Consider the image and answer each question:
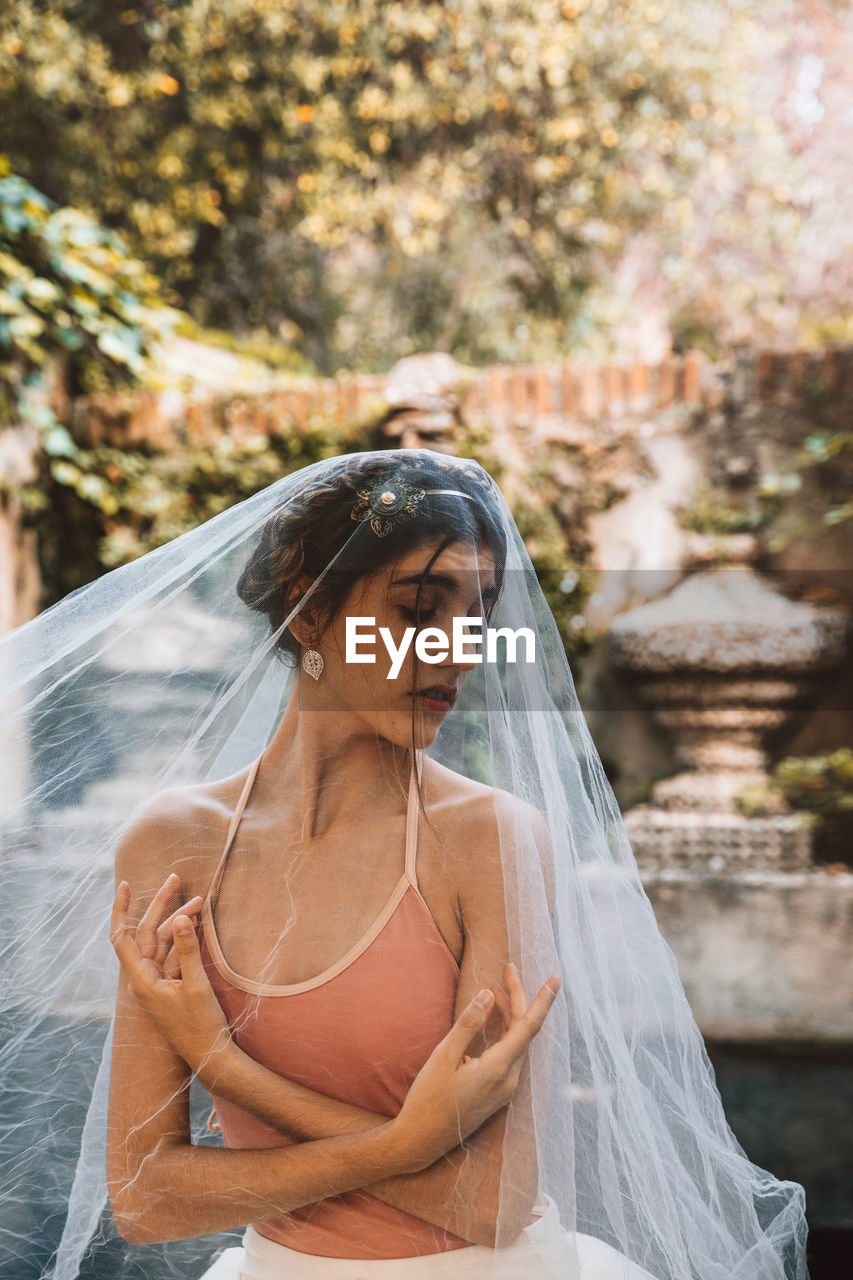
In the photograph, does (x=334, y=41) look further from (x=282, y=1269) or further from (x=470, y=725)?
A: (x=282, y=1269)

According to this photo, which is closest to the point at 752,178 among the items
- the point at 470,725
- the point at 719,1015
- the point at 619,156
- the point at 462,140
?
the point at 619,156

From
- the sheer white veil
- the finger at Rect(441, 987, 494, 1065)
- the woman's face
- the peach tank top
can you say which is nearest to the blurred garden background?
the sheer white veil

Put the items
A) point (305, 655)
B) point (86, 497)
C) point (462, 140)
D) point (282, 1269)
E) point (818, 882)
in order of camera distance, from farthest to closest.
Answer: point (462, 140), point (86, 497), point (818, 882), point (305, 655), point (282, 1269)

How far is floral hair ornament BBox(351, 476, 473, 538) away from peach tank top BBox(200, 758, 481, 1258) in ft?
1.34

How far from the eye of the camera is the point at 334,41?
6.08 metres

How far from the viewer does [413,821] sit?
1.11 meters

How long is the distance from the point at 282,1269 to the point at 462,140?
261 inches

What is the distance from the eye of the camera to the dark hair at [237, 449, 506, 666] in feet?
3.63

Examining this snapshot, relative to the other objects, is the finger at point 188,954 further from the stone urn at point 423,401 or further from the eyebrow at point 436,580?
the stone urn at point 423,401

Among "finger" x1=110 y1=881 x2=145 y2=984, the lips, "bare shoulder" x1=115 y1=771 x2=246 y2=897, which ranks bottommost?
"finger" x1=110 y1=881 x2=145 y2=984

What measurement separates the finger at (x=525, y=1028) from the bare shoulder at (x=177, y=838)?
0.35m

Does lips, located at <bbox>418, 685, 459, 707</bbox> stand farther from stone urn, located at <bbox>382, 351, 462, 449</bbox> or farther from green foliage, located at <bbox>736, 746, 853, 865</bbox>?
stone urn, located at <bbox>382, 351, 462, 449</bbox>

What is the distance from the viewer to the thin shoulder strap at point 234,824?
1.10 metres

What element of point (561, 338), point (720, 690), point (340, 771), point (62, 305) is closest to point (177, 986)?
point (340, 771)
